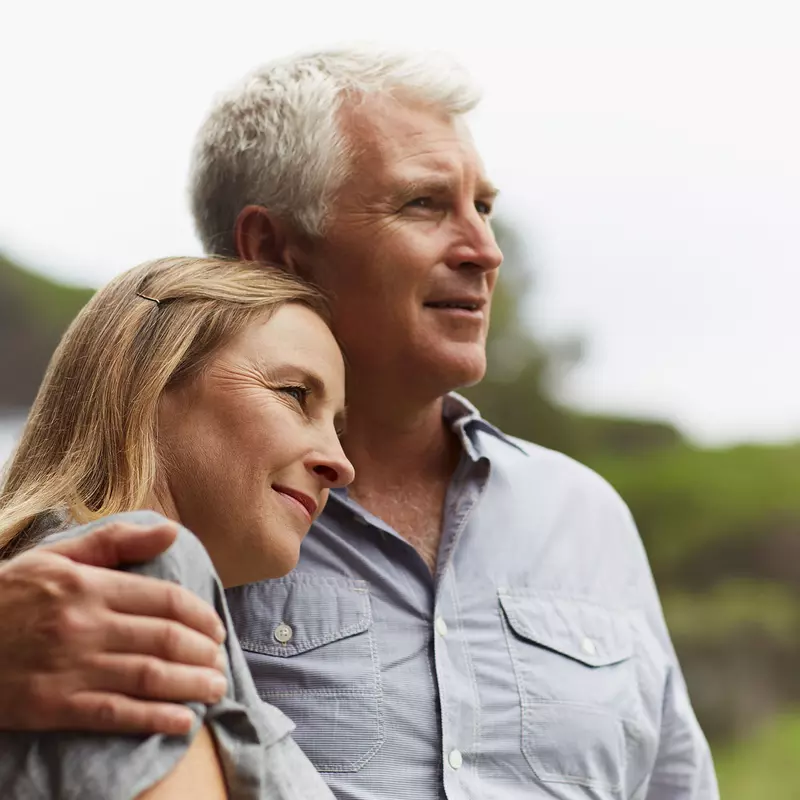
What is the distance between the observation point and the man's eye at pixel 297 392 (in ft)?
4.29

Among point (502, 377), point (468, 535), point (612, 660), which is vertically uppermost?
point (468, 535)

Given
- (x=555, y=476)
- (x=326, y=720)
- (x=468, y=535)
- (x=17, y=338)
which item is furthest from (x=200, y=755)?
(x=17, y=338)

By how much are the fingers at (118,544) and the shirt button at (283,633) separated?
21.9 inches

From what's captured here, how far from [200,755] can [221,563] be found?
0.32m

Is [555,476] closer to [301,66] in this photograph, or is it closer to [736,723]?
[301,66]

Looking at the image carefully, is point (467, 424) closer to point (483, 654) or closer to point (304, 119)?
point (483, 654)

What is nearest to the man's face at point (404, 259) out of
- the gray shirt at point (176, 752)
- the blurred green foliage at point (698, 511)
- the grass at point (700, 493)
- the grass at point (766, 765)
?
the gray shirt at point (176, 752)

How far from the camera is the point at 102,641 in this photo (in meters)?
0.93

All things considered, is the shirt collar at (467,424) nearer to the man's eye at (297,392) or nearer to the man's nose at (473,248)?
the man's nose at (473,248)

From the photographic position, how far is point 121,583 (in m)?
0.94

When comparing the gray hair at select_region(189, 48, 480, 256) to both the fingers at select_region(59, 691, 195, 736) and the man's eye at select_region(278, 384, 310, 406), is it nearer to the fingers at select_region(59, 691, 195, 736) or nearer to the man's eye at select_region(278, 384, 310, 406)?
the man's eye at select_region(278, 384, 310, 406)

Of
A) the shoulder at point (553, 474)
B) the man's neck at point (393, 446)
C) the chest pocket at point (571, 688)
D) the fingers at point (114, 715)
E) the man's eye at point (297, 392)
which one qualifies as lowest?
the chest pocket at point (571, 688)

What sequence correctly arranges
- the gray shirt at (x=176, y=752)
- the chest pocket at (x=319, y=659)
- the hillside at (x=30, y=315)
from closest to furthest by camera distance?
1. the gray shirt at (x=176, y=752)
2. the chest pocket at (x=319, y=659)
3. the hillside at (x=30, y=315)

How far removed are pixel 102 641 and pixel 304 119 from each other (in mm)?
932
